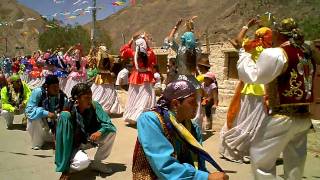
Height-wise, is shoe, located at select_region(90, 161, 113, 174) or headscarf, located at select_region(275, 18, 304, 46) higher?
headscarf, located at select_region(275, 18, 304, 46)

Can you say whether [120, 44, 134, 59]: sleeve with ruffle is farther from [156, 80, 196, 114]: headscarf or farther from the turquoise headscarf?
[156, 80, 196, 114]: headscarf

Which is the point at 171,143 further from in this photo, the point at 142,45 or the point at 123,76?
the point at 123,76

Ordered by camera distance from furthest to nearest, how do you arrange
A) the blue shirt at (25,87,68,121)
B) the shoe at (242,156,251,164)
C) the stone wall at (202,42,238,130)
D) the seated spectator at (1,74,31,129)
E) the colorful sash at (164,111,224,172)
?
the stone wall at (202,42,238,130), the seated spectator at (1,74,31,129), the blue shirt at (25,87,68,121), the shoe at (242,156,251,164), the colorful sash at (164,111,224,172)

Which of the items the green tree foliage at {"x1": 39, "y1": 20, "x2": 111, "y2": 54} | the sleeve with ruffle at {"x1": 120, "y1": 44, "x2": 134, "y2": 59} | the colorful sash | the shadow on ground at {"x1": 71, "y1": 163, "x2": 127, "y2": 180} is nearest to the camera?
the colorful sash

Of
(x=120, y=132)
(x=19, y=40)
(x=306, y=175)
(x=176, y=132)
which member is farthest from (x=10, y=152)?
(x=19, y=40)

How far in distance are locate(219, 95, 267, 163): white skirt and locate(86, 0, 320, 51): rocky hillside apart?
39848 millimetres

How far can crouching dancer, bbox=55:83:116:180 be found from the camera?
556cm

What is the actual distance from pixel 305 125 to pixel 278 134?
1.10 ft

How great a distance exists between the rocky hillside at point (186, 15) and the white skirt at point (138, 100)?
122 ft

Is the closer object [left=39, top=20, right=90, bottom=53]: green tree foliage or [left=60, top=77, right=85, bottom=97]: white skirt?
[left=60, top=77, right=85, bottom=97]: white skirt

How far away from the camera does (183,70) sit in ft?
24.2

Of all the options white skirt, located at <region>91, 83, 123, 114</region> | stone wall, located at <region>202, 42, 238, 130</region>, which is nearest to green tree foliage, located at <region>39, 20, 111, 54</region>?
stone wall, located at <region>202, 42, 238, 130</region>

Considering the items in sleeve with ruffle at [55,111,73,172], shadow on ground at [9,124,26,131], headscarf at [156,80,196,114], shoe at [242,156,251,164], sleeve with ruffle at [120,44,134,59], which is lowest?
shadow on ground at [9,124,26,131]

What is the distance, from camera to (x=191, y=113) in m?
3.11
